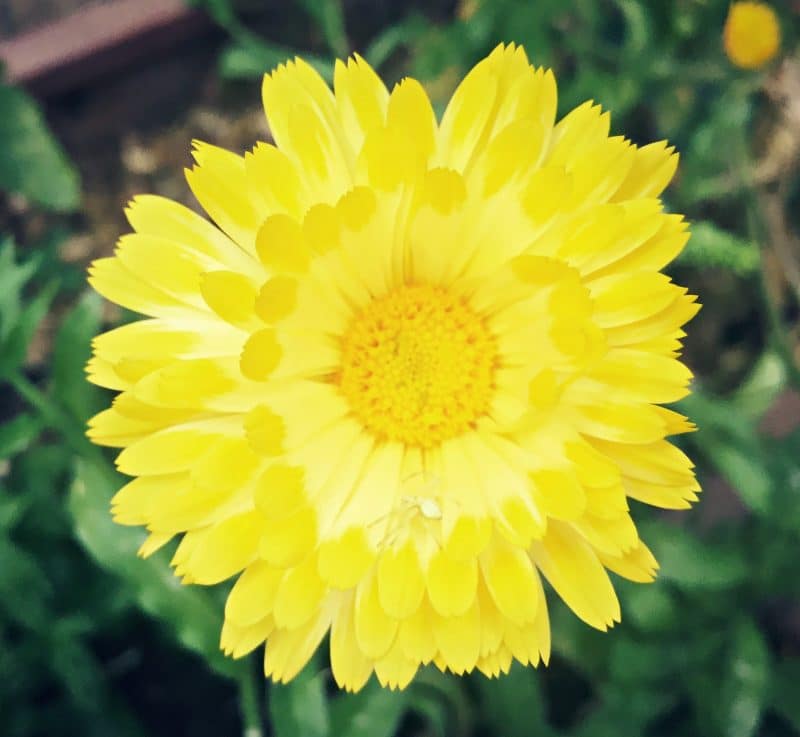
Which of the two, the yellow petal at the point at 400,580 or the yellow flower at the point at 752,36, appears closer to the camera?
the yellow petal at the point at 400,580

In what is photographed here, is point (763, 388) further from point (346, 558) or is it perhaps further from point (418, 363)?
point (346, 558)

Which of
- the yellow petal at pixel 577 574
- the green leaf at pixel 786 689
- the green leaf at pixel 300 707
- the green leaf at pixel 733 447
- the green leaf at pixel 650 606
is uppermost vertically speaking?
the yellow petal at pixel 577 574

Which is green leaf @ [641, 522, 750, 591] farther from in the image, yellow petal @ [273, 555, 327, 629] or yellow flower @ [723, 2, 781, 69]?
yellow flower @ [723, 2, 781, 69]

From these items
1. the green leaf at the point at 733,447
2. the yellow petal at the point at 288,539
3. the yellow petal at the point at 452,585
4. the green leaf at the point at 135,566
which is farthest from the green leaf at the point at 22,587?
the green leaf at the point at 733,447

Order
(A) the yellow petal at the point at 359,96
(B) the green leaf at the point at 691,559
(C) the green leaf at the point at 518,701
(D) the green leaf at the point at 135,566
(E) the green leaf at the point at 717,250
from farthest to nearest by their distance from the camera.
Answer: (E) the green leaf at the point at 717,250, (C) the green leaf at the point at 518,701, (B) the green leaf at the point at 691,559, (D) the green leaf at the point at 135,566, (A) the yellow petal at the point at 359,96

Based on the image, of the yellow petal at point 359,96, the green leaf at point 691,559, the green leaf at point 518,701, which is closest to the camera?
the yellow petal at point 359,96

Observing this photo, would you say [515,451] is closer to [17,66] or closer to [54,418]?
[54,418]

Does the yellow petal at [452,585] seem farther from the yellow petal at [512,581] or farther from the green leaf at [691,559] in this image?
the green leaf at [691,559]
